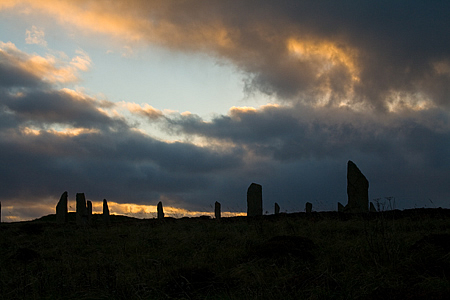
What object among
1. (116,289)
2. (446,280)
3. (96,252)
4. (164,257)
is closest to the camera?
(446,280)

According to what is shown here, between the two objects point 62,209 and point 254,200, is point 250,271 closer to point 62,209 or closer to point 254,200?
point 254,200

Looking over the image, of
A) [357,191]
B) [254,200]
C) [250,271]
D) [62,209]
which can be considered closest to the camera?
[250,271]

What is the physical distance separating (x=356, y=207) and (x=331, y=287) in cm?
1334

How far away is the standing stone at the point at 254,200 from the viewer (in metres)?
19.2

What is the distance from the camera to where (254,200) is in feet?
63.2

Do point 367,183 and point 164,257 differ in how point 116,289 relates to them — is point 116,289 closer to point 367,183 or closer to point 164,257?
point 164,257

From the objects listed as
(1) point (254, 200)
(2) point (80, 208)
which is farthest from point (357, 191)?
(2) point (80, 208)

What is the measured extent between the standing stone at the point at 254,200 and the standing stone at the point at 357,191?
4.54 m

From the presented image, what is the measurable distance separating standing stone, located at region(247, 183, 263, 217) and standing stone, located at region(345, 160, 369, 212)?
4.54 m

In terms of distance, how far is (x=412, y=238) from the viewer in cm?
748

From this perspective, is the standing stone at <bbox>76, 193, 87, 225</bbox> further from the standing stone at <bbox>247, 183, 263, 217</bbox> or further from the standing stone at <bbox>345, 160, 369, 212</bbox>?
the standing stone at <bbox>345, 160, 369, 212</bbox>

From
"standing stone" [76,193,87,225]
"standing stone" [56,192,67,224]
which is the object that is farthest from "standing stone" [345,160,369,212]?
"standing stone" [56,192,67,224]

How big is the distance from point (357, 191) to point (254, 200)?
5.22 meters

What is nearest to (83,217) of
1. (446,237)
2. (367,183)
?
(367,183)
